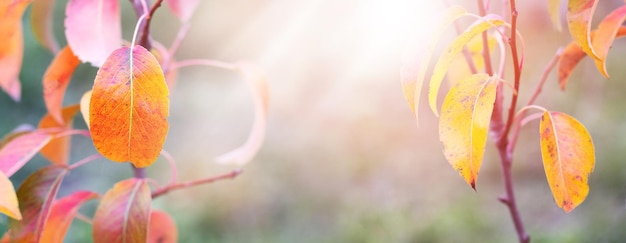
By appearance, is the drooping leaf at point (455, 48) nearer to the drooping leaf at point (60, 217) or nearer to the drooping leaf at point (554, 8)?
the drooping leaf at point (554, 8)

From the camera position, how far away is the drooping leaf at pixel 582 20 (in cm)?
36

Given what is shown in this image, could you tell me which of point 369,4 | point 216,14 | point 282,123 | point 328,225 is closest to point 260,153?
point 282,123

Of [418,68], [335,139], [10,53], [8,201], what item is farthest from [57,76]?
[335,139]

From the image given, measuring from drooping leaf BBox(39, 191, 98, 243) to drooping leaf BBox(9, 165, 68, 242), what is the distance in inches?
1.4

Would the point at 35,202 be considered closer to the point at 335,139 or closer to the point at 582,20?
the point at 582,20

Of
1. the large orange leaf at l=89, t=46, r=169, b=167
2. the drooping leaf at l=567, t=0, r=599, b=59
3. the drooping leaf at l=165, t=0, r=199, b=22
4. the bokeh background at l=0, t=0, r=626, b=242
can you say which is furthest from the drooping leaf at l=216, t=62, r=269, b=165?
the bokeh background at l=0, t=0, r=626, b=242

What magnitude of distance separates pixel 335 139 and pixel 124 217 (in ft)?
7.87

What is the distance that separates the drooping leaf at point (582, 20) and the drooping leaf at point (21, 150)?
442 mm

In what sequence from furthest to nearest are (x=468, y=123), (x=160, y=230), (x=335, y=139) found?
1. (x=335, y=139)
2. (x=160, y=230)
3. (x=468, y=123)

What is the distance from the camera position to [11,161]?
0.48 meters

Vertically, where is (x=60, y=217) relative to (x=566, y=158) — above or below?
below

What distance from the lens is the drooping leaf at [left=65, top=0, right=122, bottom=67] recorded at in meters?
0.45

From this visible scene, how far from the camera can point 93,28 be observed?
1.52 ft

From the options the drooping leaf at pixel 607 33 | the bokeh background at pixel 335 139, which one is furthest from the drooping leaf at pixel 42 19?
the bokeh background at pixel 335 139
